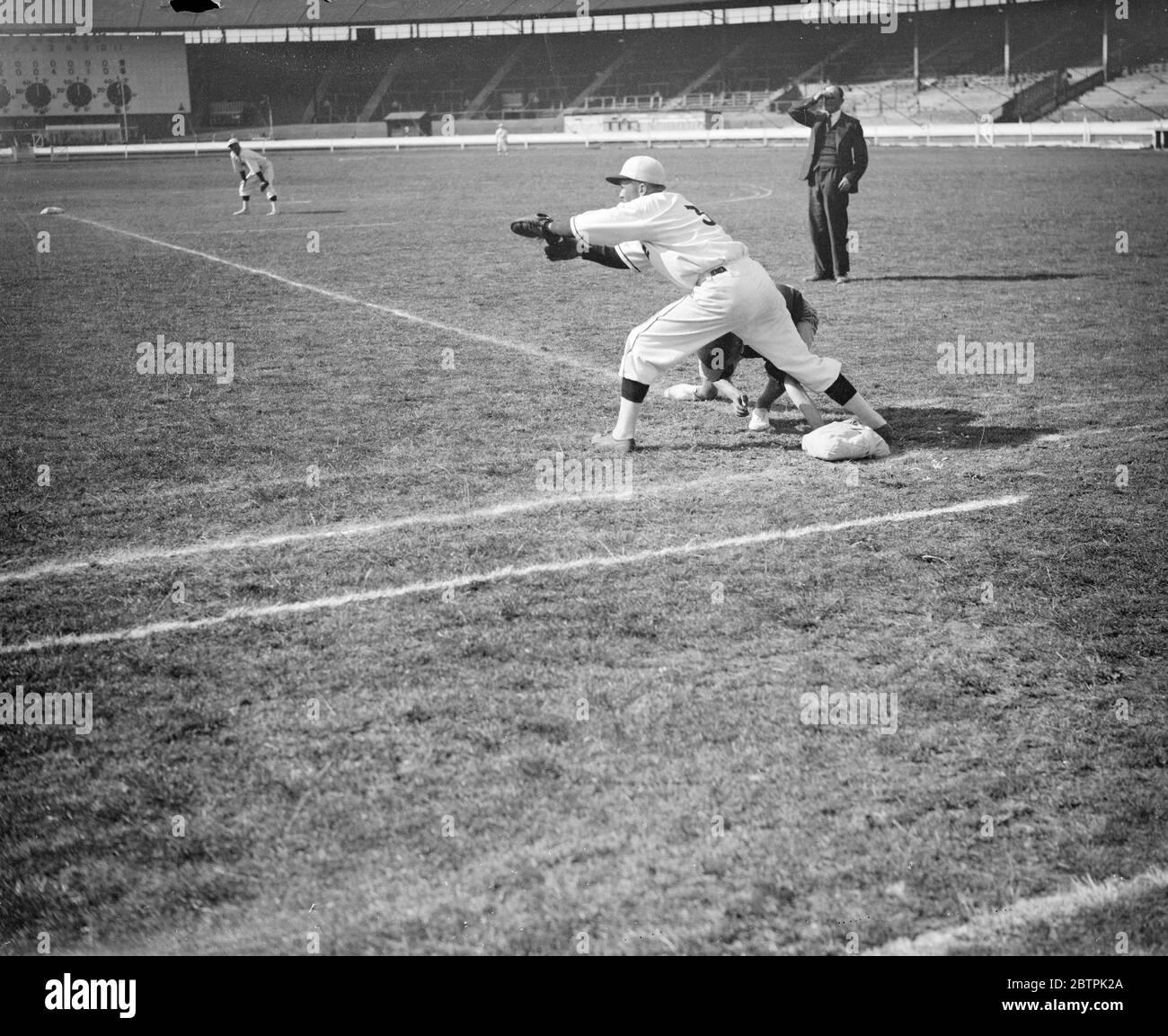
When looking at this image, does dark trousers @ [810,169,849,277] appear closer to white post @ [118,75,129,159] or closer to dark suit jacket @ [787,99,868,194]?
dark suit jacket @ [787,99,868,194]

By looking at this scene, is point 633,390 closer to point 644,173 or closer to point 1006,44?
point 644,173

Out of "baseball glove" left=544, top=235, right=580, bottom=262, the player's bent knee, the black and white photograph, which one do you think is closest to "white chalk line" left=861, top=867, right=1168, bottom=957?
the black and white photograph

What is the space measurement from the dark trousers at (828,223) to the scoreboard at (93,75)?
57.3 m

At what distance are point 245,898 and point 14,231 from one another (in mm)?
21280

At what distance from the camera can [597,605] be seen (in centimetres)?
560

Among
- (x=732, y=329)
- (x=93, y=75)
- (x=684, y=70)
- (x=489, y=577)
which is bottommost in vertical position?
(x=489, y=577)

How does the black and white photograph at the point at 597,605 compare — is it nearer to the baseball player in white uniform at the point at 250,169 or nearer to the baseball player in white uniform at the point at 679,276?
the baseball player in white uniform at the point at 679,276

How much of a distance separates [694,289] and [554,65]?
67.4 metres

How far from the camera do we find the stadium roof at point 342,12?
63.5m

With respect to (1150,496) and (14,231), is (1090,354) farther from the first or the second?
(14,231)

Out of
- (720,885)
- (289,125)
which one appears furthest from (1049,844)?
(289,125)

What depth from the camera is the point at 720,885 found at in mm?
3600

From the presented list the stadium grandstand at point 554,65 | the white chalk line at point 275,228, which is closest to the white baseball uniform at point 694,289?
the white chalk line at point 275,228

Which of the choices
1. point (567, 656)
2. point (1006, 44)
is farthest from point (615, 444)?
point (1006, 44)
